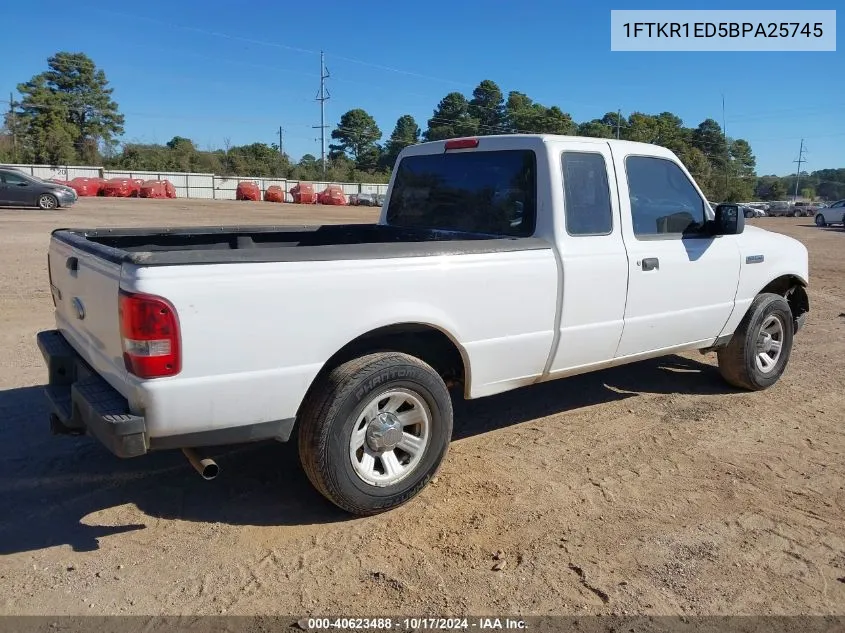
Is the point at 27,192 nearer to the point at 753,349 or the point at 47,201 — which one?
the point at 47,201

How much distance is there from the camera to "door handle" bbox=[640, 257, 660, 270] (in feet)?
15.3

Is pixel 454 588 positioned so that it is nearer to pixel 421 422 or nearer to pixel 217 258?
pixel 421 422

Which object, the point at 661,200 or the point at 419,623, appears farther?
the point at 661,200

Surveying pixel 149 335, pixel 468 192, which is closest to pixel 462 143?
pixel 468 192

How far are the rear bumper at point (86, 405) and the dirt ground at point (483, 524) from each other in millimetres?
561

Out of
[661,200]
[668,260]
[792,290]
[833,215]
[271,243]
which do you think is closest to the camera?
[668,260]

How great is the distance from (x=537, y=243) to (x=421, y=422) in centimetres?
129

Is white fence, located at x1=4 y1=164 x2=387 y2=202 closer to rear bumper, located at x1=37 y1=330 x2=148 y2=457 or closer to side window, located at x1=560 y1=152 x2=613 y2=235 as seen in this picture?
side window, located at x1=560 y1=152 x2=613 y2=235

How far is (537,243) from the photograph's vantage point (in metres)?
4.17

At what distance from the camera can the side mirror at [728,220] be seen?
505cm

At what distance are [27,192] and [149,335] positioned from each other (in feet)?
88.1

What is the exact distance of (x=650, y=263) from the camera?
4.71 m

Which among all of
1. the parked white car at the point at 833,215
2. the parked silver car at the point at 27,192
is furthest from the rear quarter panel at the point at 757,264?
the parked white car at the point at 833,215

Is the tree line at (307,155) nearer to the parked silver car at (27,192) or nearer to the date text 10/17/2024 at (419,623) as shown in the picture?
the parked silver car at (27,192)
